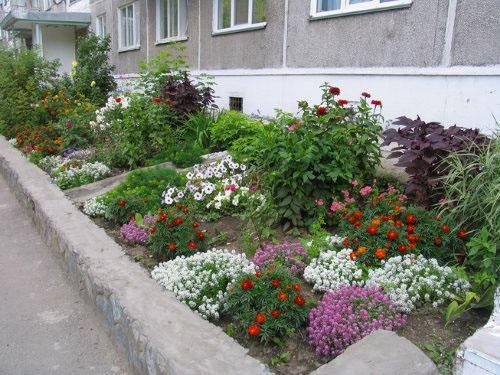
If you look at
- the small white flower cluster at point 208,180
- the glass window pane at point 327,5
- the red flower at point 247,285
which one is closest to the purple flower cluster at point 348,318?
the red flower at point 247,285

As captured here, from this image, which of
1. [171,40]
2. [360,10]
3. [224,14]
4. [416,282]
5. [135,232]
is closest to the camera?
[416,282]

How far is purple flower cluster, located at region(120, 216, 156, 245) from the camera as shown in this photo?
3.95 meters

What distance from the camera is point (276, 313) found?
2.39 m

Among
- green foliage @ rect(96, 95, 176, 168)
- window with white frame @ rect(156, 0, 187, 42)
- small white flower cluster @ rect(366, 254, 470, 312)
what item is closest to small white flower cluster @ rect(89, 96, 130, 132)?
green foliage @ rect(96, 95, 176, 168)

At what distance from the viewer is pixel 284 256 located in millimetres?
3205

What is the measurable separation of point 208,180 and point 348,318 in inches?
112

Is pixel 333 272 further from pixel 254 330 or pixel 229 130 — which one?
pixel 229 130

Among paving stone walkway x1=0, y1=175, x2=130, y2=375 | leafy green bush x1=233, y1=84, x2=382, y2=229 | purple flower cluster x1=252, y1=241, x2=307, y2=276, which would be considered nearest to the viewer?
paving stone walkway x1=0, y1=175, x2=130, y2=375

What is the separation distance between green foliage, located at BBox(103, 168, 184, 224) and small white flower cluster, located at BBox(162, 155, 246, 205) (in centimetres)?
12

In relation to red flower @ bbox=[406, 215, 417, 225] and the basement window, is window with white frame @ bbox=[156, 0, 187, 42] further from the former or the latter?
red flower @ bbox=[406, 215, 417, 225]

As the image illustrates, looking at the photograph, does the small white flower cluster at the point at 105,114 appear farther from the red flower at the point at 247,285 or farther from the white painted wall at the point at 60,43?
the white painted wall at the point at 60,43

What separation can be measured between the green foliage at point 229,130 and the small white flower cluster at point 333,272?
10.7 feet

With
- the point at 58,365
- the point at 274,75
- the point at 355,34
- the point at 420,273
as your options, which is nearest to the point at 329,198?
the point at 420,273

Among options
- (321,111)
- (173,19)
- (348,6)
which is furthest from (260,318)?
(173,19)
